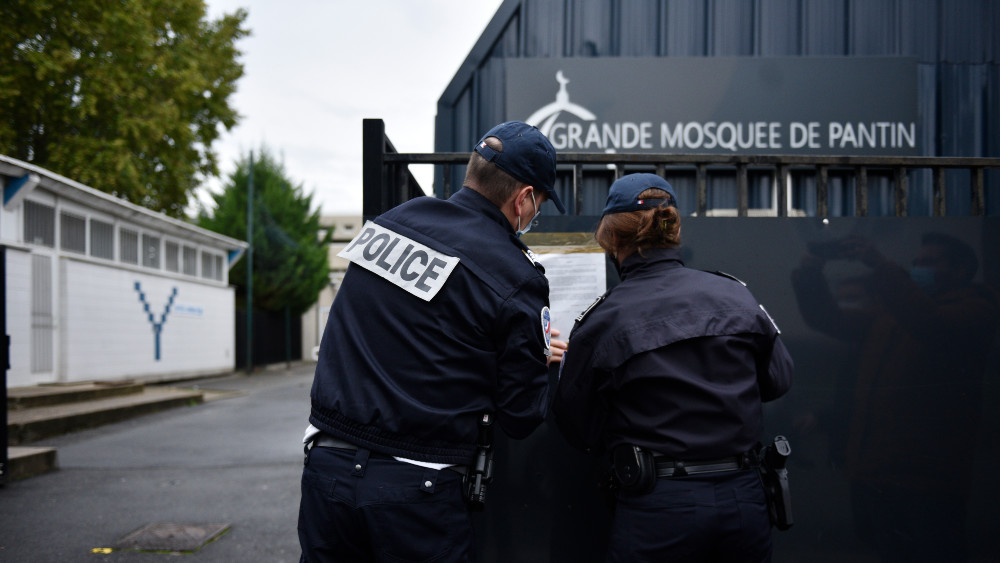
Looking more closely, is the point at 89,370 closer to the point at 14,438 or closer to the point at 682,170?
the point at 14,438

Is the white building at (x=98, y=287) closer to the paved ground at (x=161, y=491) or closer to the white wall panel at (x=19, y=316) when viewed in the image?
the white wall panel at (x=19, y=316)

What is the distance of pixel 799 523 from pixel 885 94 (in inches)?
164

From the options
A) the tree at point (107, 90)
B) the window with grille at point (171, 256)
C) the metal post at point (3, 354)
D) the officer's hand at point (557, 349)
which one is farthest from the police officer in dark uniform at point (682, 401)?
the window with grille at point (171, 256)

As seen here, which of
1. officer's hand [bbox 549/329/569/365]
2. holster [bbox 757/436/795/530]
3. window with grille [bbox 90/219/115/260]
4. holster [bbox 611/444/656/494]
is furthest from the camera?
window with grille [bbox 90/219/115/260]

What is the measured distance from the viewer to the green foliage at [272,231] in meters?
25.8

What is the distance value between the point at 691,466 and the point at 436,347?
801 millimetres

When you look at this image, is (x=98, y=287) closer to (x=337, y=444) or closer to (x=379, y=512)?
(x=337, y=444)

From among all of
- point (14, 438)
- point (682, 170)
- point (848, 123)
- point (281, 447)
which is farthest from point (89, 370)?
point (848, 123)

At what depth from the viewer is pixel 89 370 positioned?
551 inches

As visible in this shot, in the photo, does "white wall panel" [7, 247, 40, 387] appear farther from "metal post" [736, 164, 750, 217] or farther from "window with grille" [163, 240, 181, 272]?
"metal post" [736, 164, 750, 217]

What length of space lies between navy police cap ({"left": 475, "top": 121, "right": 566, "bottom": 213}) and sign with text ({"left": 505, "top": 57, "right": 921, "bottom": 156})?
345cm

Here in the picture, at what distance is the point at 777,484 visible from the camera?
212 centimetres

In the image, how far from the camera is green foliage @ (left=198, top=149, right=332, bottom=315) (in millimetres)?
25781

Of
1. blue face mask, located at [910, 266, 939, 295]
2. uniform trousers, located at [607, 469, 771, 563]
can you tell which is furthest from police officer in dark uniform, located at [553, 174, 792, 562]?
blue face mask, located at [910, 266, 939, 295]
